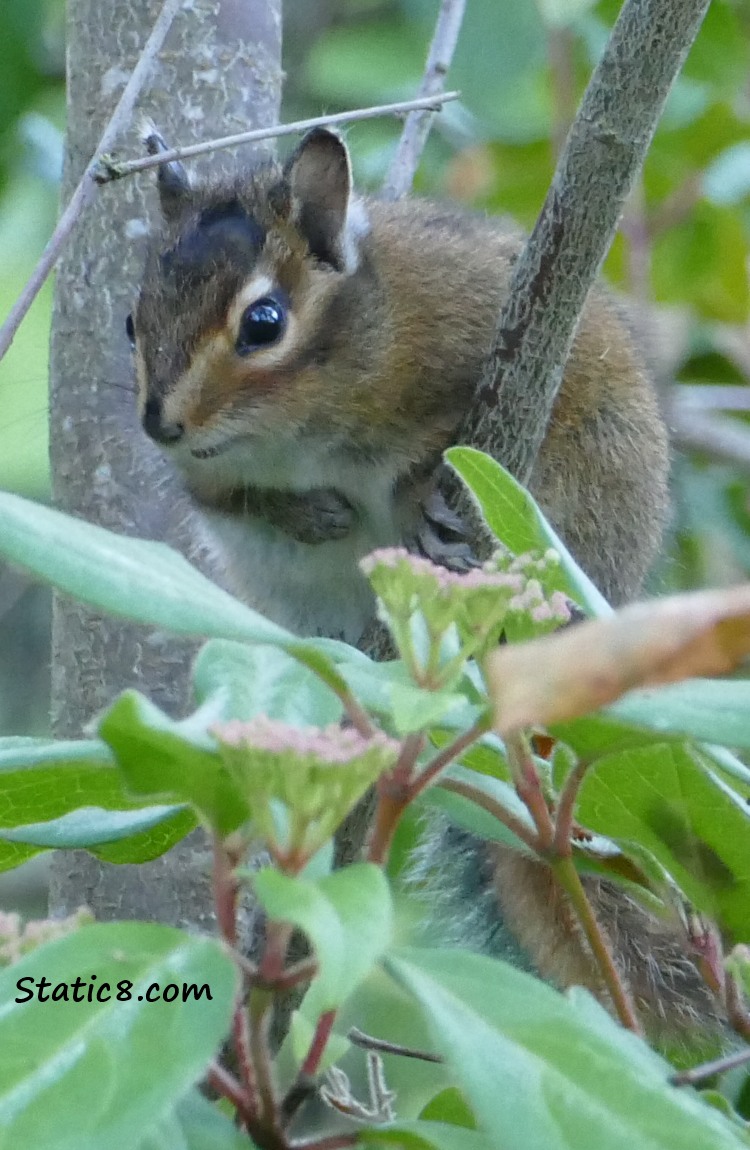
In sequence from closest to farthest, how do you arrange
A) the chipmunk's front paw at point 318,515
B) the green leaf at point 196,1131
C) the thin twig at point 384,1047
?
the green leaf at point 196,1131 → the thin twig at point 384,1047 → the chipmunk's front paw at point 318,515

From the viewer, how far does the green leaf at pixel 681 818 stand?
2.64ft

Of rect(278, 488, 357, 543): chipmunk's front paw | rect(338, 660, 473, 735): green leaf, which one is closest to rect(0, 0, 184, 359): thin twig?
rect(338, 660, 473, 735): green leaf

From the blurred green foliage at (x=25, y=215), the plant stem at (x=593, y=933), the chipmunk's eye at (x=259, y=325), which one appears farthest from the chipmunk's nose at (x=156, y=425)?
the plant stem at (x=593, y=933)

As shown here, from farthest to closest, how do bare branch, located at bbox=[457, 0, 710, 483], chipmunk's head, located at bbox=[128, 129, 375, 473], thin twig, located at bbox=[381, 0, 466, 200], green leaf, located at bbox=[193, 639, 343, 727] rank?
thin twig, located at bbox=[381, 0, 466, 200] < chipmunk's head, located at bbox=[128, 129, 375, 473] < bare branch, located at bbox=[457, 0, 710, 483] < green leaf, located at bbox=[193, 639, 343, 727]

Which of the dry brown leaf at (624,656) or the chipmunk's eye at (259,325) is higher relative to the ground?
the chipmunk's eye at (259,325)

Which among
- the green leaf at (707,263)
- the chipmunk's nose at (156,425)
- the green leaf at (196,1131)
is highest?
the green leaf at (707,263)

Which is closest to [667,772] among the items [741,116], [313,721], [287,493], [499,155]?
[313,721]

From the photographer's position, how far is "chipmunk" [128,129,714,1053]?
6.23ft

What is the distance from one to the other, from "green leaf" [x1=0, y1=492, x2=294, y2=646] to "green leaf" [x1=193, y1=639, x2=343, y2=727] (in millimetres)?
46

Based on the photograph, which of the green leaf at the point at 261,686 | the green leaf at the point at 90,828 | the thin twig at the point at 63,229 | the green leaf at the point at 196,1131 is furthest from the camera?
the thin twig at the point at 63,229

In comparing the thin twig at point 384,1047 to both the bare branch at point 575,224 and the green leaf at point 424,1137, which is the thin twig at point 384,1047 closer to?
the green leaf at point 424,1137

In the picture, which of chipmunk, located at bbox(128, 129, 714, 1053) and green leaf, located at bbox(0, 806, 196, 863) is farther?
chipmunk, located at bbox(128, 129, 714, 1053)

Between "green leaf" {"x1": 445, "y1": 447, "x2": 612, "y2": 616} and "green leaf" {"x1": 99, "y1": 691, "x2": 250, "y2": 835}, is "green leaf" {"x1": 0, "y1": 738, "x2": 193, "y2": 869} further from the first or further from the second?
"green leaf" {"x1": 445, "y1": 447, "x2": 612, "y2": 616}

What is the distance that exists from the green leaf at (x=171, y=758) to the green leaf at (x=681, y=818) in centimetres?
24
